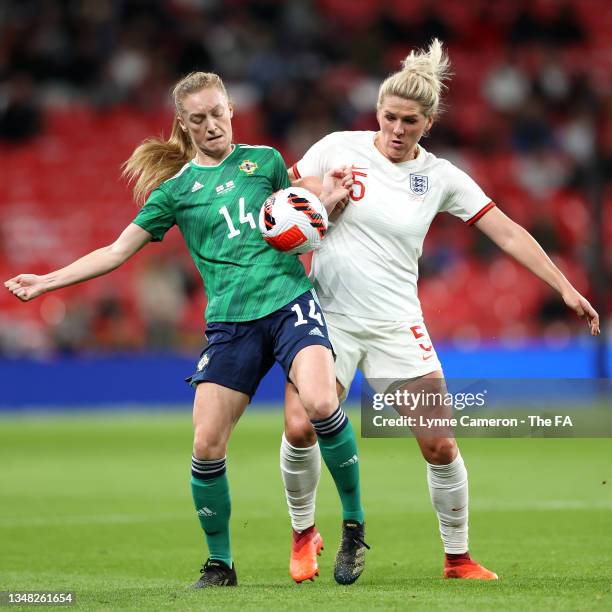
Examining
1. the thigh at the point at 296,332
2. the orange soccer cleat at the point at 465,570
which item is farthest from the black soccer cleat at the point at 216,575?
the orange soccer cleat at the point at 465,570

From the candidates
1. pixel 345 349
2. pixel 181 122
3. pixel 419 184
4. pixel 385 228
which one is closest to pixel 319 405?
pixel 345 349

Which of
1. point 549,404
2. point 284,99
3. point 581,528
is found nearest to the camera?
point 549,404

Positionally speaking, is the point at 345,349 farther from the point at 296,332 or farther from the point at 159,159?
the point at 159,159

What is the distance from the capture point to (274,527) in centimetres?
817

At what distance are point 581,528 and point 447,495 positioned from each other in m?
1.98

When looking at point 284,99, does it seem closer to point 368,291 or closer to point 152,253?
point 152,253

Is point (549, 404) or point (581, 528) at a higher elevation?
point (549, 404)

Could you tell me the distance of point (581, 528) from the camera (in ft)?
25.5

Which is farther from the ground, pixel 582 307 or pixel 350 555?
pixel 582 307

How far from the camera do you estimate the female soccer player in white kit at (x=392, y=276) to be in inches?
239

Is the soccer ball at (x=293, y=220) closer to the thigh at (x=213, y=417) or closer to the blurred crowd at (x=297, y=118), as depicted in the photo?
the thigh at (x=213, y=417)

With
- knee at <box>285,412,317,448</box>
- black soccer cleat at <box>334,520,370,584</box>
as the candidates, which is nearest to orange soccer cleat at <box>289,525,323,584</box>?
black soccer cleat at <box>334,520,370,584</box>

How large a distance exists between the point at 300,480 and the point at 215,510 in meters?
0.51

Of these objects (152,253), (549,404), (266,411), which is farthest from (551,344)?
(549,404)
